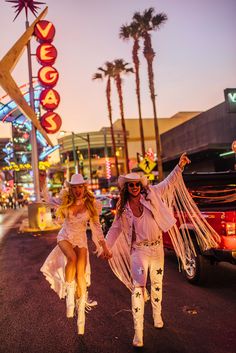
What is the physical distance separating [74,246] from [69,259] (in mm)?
188

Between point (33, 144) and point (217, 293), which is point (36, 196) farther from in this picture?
point (217, 293)

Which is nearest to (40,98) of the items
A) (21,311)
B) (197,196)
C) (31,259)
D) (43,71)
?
(43,71)

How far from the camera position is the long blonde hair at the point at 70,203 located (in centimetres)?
484

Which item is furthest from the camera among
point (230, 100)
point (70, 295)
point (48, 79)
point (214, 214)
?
point (48, 79)

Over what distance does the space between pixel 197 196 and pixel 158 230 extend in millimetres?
3561

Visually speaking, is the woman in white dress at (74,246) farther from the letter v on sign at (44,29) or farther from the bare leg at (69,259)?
the letter v on sign at (44,29)

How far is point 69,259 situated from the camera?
4.64 metres

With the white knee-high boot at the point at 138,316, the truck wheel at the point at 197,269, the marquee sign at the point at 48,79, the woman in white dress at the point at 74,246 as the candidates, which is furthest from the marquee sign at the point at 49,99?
the white knee-high boot at the point at 138,316

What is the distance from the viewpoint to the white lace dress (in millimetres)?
4750

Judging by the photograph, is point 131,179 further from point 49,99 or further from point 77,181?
point 49,99

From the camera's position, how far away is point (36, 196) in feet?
66.0

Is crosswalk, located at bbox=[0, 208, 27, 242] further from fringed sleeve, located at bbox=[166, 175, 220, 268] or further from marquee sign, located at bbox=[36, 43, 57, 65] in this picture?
fringed sleeve, located at bbox=[166, 175, 220, 268]

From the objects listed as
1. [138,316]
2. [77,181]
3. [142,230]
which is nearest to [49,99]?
[77,181]

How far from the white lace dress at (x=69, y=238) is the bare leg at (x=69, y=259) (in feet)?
0.22
